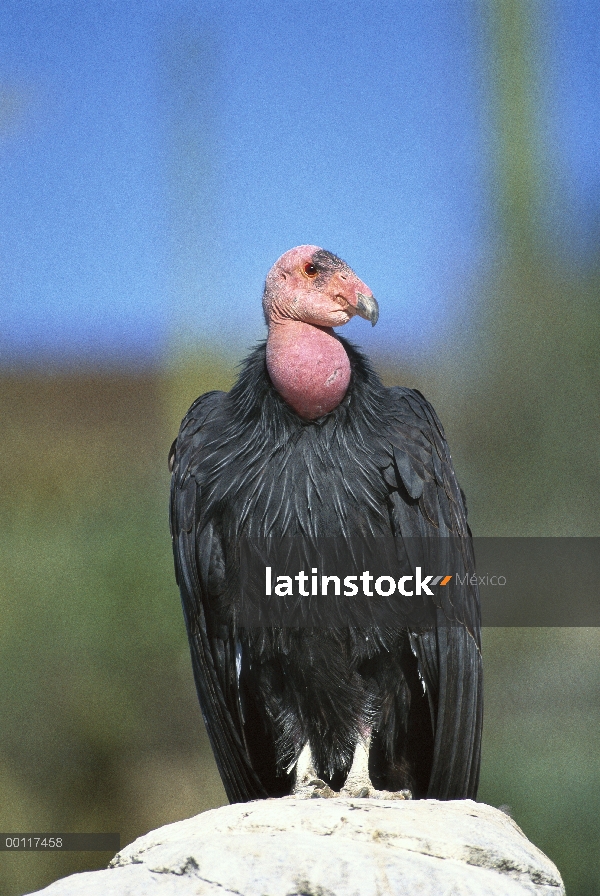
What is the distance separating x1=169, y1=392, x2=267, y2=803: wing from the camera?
3.28m

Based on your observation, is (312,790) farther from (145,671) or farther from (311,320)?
(145,671)

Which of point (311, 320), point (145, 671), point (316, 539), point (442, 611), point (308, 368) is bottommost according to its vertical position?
point (145, 671)

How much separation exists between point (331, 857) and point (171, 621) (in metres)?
4.07

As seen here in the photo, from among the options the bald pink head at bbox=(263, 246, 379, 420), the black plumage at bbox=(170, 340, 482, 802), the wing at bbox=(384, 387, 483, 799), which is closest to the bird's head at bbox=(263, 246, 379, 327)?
the bald pink head at bbox=(263, 246, 379, 420)

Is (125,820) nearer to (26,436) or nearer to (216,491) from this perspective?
(26,436)

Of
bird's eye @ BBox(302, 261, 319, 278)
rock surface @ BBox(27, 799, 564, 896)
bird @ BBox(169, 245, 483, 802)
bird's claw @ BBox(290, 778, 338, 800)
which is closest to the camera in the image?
rock surface @ BBox(27, 799, 564, 896)

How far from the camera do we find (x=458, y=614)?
3.28m

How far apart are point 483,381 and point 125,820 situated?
10.9ft

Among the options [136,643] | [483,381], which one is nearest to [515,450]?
[483,381]

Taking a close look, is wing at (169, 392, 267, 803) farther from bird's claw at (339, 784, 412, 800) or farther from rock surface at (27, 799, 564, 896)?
rock surface at (27, 799, 564, 896)

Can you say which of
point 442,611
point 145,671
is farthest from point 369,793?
point 145,671

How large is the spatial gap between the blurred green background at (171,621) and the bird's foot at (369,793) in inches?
112

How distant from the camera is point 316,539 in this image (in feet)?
10.4

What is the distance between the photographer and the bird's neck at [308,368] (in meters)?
3.20
